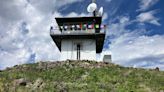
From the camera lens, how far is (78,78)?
3344cm

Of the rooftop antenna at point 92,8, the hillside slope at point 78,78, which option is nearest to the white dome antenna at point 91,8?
the rooftop antenna at point 92,8

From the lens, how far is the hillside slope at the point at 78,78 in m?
29.1

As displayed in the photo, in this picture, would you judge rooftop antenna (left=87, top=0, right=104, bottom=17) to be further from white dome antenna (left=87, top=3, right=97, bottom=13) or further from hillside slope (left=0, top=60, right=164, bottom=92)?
hillside slope (left=0, top=60, right=164, bottom=92)

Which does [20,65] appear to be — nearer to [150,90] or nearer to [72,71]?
[72,71]

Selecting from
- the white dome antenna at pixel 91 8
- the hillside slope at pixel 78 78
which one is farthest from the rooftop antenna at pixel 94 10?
the hillside slope at pixel 78 78

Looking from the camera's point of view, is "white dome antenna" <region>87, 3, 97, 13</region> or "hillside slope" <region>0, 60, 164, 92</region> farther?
"white dome antenna" <region>87, 3, 97, 13</region>

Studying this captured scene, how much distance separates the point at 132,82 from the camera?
31.1 metres

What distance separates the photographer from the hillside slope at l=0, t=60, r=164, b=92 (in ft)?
95.4

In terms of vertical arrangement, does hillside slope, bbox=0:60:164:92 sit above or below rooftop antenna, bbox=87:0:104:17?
below

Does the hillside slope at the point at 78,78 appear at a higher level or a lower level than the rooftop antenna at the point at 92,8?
lower

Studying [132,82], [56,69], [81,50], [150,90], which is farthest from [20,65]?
[150,90]

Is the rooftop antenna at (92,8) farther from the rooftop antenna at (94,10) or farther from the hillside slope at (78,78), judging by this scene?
the hillside slope at (78,78)

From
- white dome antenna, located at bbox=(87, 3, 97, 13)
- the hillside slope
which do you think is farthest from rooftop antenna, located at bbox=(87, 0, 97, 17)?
the hillside slope

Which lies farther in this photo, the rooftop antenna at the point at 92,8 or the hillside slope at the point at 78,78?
the rooftop antenna at the point at 92,8
